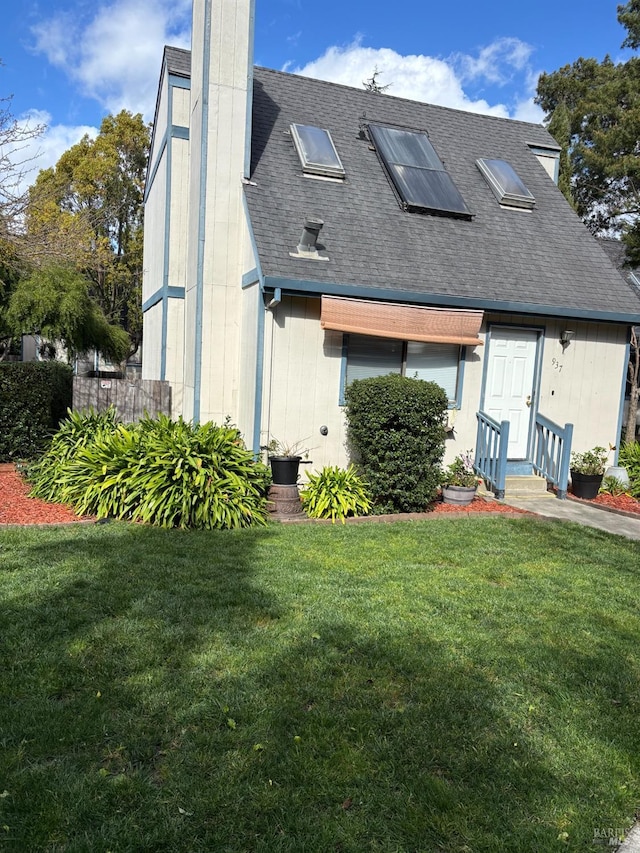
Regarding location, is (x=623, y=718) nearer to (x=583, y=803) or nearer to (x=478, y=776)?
(x=583, y=803)

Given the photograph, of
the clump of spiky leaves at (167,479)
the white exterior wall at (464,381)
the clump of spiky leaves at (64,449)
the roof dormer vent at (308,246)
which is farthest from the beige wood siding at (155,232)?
the clump of spiky leaves at (167,479)

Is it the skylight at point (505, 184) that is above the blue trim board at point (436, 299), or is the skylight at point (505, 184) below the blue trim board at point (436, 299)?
above

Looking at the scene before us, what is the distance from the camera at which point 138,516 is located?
21.2 ft

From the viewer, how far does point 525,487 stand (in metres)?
9.09

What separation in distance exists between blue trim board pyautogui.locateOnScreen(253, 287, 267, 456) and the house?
0.02 m

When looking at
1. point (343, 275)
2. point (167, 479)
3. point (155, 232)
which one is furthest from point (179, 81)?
point (167, 479)

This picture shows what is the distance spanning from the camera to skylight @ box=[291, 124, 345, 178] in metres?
9.27

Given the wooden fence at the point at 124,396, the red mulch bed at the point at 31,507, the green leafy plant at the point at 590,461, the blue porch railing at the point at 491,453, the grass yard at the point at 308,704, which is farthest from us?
the wooden fence at the point at 124,396

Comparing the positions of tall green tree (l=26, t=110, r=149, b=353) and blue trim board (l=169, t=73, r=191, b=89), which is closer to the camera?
blue trim board (l=169, t=73, r=191, b=89)

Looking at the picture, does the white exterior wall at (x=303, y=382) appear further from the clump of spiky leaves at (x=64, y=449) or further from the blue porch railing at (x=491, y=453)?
the clump of spiky leaves at (x=64, y=449)

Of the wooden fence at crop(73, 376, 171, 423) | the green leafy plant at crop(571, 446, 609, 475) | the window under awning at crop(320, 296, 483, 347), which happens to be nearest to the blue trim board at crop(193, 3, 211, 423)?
the wooden fence at crop(73, 376, 171, 423)

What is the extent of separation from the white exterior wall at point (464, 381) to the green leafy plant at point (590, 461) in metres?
0.15

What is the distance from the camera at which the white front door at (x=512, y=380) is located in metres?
9.10

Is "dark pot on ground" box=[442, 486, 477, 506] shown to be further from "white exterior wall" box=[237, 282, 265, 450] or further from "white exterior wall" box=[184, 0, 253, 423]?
"white exterior wall" box=[184, 0, 253, 423]
